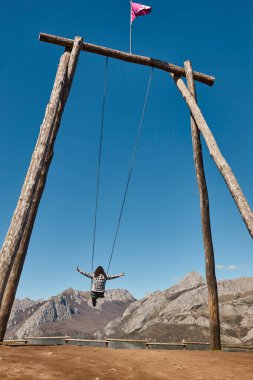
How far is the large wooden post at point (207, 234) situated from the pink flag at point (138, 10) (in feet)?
7.84

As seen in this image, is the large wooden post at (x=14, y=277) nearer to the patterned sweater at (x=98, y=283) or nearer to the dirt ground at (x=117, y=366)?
the dirt ground at (x=117, y=366)

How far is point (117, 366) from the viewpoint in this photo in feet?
20.9

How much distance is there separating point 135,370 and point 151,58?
9876 mm

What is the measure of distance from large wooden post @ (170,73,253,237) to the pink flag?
3.61 meters

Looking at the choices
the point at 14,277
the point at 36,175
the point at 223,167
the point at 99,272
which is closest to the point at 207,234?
the point at 223,167

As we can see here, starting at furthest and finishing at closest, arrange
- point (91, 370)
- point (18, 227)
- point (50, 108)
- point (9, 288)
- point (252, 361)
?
1. point (50, 108)
2. point (9, 288)
3. point (252, 361)
4. point (18, 227)
5. point (91, 370)

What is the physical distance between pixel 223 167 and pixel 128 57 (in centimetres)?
580

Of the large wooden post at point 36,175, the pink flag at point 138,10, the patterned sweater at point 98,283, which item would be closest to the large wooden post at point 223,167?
the pink flag at point 138,10

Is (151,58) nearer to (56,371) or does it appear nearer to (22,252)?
(22,252)

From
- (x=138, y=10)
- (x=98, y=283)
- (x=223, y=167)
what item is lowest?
(x=98, y=283)

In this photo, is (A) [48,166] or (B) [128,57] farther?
(B) [128,57]

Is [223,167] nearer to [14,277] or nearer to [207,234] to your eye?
[207,234]

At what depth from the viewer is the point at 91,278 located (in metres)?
13.2

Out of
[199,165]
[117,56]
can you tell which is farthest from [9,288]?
[117,56]
